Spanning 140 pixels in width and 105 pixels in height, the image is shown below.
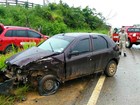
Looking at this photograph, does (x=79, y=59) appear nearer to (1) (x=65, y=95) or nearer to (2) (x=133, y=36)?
(1) (x=65, y=95)

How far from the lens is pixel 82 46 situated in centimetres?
871

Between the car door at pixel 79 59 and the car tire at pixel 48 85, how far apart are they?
1.71 feet

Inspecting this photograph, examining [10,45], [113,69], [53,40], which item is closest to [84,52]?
[53,40]

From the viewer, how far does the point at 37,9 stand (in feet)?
108

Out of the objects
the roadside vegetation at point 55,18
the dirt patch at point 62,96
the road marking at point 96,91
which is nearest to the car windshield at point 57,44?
the dirt patch at point 62,96

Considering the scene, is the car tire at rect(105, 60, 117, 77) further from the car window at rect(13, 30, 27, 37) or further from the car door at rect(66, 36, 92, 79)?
the car window at rect(13, 30, 27, 37)

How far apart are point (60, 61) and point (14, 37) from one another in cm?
731

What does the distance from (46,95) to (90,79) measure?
2.37 m

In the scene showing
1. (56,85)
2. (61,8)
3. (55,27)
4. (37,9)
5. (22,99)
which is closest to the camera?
(22,99)

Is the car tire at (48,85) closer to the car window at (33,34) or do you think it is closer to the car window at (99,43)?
the car window at (99,43)

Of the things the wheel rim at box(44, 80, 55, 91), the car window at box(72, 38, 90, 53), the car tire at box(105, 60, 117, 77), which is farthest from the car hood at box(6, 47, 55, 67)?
the car tire at box(105, 60, 117, 77)

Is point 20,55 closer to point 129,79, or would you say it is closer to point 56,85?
point 56,85

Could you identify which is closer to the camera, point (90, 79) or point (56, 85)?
point (56, 85)

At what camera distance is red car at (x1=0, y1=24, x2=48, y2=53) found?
46.2 ft
